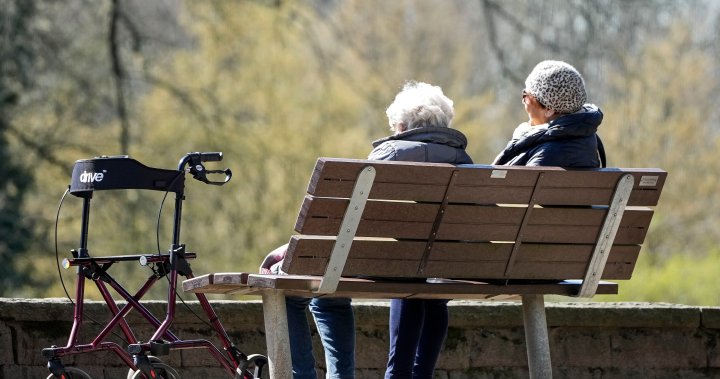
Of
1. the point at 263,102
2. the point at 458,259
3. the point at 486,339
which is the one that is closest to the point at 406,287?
the point at 458,259

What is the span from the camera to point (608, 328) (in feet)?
22.7

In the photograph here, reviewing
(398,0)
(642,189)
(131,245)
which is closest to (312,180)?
(642,189)

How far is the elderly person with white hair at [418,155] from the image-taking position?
5551 mm

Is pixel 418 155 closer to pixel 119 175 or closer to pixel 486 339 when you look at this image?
pixel 119 175

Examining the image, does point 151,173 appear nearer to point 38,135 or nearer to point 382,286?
point 382,286

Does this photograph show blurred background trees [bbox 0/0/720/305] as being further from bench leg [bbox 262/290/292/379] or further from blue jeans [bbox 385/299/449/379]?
bench leg [bbox 262/290/292/379]

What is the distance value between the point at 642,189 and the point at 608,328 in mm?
1562

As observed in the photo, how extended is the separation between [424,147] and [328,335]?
2.90 feet

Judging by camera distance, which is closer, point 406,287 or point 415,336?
point 406,287

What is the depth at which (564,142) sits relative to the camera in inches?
215

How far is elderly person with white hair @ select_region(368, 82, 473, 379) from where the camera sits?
18.2ft

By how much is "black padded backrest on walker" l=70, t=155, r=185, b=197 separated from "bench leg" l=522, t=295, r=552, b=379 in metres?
1.50

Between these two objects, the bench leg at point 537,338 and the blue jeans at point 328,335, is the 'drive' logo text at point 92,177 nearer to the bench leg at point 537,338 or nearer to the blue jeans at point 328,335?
the blue jeans at point 328,335

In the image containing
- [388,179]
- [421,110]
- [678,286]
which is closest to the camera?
[388,179]
